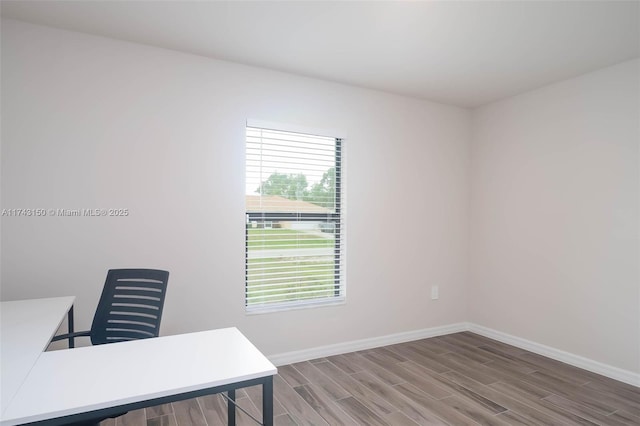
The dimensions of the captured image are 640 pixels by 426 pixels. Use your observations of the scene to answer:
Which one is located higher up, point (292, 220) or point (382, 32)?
point (382, 32)

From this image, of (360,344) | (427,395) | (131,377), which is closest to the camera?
(131,377)

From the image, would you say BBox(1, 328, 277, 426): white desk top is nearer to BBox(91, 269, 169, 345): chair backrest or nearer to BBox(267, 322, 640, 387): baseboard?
BBox(91, 269, 169, 345): chair backrest

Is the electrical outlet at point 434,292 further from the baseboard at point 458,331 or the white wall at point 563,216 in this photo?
the white wall at point 563,216

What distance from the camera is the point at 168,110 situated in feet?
10.1

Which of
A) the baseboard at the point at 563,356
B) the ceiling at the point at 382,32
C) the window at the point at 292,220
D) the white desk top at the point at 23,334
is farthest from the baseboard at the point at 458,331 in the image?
the ceiling at the point at 382,32

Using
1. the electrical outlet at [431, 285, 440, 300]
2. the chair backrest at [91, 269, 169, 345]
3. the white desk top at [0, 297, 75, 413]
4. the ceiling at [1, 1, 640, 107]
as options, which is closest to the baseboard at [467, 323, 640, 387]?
the electrical outlet at [431, 285, 440, 300]

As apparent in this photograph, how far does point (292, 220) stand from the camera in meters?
3.63

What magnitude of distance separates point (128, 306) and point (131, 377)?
3.41ft

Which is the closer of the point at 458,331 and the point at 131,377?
the point at 131,377

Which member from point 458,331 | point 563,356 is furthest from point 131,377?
point 458,331

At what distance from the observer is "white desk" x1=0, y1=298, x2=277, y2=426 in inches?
47.5

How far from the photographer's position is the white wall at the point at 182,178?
267cm

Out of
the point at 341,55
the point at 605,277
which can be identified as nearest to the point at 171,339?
the point at 341,55

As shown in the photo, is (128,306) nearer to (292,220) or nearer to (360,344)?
(292,220)
